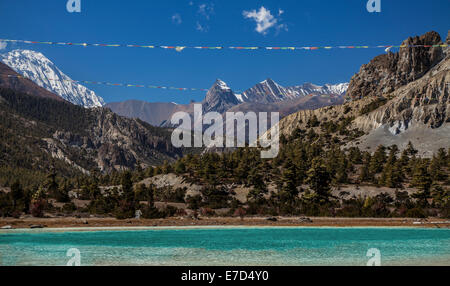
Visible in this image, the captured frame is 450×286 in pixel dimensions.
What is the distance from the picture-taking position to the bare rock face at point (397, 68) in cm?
14475

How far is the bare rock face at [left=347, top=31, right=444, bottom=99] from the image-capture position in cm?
14475

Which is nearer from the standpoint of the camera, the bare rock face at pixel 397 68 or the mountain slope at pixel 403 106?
the mountain slope at pixel 403 106

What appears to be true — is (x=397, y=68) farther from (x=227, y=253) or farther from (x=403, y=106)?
(x=227, y=253)

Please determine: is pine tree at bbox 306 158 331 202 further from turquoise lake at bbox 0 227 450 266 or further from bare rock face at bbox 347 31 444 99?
bare rock face at bbox 347 31 444 99

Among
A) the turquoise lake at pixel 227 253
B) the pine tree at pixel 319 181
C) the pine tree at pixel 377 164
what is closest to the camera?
the turquoise lake at pixel 227 253

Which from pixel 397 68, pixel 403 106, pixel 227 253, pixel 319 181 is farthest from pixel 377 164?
pixel 397 68

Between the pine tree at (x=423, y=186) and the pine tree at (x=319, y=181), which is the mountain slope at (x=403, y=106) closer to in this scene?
the pine tree at (x=423, y=186)

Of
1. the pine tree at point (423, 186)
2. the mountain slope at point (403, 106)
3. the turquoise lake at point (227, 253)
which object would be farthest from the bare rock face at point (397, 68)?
the turquoise lake at point (227, 253)

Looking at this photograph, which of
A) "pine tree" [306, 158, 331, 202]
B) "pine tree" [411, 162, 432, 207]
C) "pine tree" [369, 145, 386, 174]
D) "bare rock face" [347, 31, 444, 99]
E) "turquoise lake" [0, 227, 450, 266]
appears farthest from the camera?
"bare rock face" [347, 31, 444, 99]

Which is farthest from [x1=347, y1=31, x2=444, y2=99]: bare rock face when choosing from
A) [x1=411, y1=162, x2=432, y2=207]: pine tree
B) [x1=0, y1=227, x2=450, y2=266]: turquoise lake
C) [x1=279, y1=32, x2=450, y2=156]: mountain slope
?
[x1=0, y1=227, x2=450, y2=266]: turquoise lake

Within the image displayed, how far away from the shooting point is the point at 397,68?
154125 mm

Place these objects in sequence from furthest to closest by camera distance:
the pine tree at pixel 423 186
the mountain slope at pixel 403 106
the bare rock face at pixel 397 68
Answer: the bare rock face at pixel 397 68, the mountain slope at pixel 403 106, the pine tree at pixel 423 186
